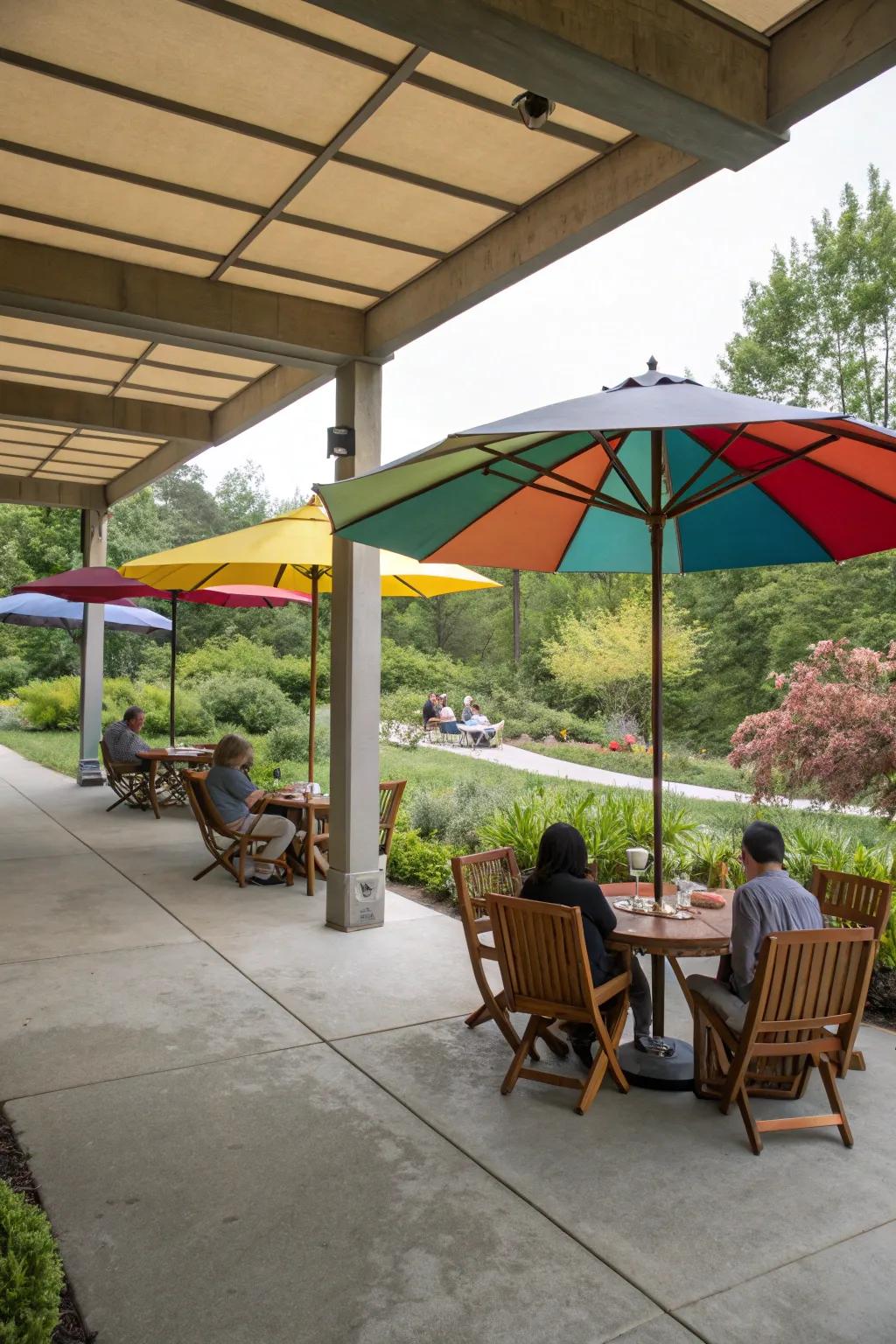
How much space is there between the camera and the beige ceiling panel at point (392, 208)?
16.3ft

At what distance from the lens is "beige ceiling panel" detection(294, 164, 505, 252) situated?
497 cm

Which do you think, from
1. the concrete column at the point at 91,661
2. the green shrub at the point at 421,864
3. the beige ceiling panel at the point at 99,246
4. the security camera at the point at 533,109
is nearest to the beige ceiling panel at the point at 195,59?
the security camera at the point at 533,109

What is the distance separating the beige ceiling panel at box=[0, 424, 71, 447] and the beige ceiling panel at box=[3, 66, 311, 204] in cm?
567

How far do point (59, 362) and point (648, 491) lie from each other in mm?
5118

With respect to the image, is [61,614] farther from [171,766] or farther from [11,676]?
[11,676]

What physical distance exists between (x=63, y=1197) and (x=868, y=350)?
31.0 m

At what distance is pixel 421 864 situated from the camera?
335 inches

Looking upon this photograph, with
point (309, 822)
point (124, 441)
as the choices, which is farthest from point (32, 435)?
point (309, 822)

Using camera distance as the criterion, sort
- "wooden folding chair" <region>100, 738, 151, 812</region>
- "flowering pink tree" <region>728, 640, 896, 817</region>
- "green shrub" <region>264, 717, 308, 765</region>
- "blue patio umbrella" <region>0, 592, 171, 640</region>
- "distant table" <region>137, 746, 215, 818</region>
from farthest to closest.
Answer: "green shrub" <region>264, 717, 308, 765</region> → "blue patio umbrella" <region>0, 592, 171, 640</region> → "wooden folding chair" <region>100, 738, 151, 812</region> → "distant table" <region>137, 746, 215, 818</region> → "flowering pink tree" <region>728, 640, 896, 817</region>

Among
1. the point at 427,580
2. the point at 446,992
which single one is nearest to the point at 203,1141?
the point at 446,992

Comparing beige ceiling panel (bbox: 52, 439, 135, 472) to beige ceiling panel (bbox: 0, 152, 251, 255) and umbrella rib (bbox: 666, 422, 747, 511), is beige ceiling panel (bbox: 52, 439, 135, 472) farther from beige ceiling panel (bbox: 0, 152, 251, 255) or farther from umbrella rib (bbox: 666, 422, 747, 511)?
umbrella rib (bbox: 666, 422, 747, 511)

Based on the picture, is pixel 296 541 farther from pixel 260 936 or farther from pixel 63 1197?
pixel 63 1197

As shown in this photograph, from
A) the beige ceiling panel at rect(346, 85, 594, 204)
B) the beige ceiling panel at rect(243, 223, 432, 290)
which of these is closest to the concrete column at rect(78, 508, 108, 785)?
the beige ceiling panel at rect(243, 223, 432, 290)

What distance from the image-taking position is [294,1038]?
184 inches
